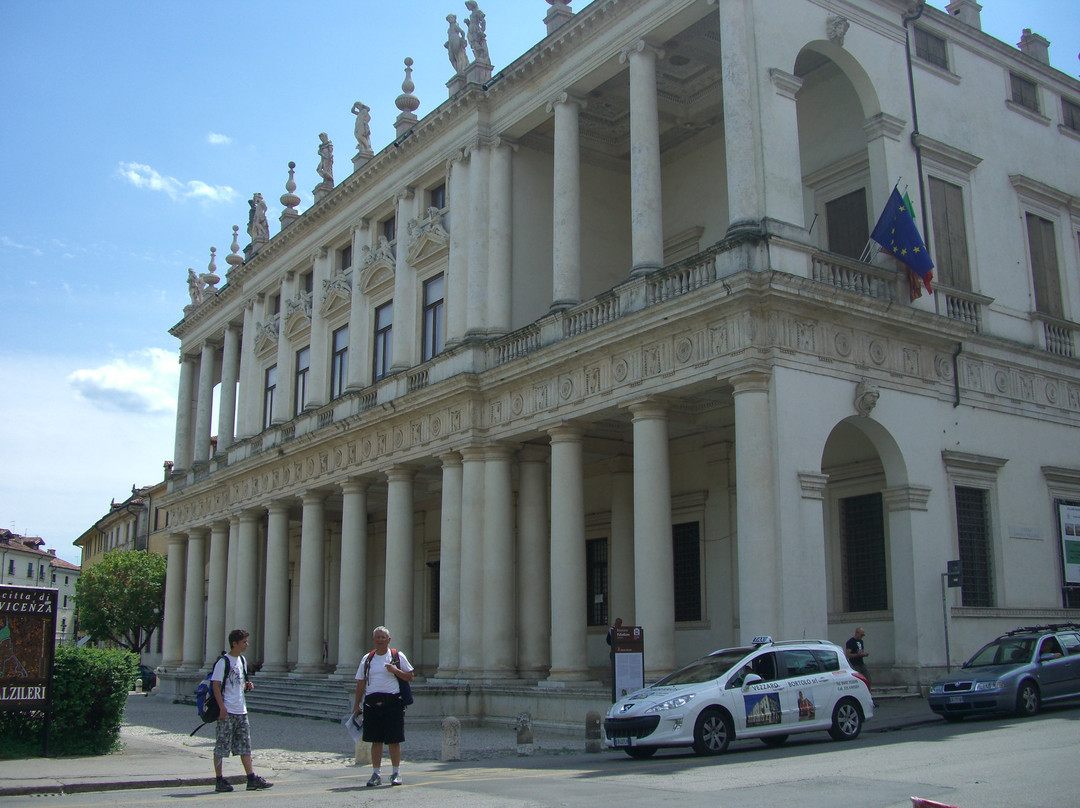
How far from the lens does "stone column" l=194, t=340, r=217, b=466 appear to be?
44688mm

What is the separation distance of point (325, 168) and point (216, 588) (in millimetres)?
16685

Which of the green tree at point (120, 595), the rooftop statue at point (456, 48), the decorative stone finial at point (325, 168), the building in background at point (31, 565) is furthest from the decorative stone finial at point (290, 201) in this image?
the building in background at point (31, 565)

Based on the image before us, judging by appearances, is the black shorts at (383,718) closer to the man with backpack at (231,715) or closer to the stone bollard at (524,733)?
the man with backpack at (231,715)

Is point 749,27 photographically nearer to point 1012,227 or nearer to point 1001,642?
point 1012,227

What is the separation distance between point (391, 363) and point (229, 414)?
593 inches

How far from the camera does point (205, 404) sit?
4512 cm

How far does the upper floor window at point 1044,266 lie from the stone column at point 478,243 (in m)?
13.1

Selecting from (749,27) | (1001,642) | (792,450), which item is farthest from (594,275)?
(1001,642)

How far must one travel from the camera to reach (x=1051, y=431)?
23500 mm

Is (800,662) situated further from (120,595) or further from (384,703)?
(120,595)

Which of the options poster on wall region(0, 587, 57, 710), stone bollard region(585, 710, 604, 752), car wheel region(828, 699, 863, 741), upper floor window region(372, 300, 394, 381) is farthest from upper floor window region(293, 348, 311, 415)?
car wheel region(828, 699, 863, 741)

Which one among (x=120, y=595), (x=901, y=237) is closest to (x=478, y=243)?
(x=901, y=237)

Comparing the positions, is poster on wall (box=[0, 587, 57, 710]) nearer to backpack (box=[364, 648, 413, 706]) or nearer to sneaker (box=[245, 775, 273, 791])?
sneaker (box=[245, 775, 273, 791])

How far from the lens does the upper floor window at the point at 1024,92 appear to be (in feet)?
84.5
